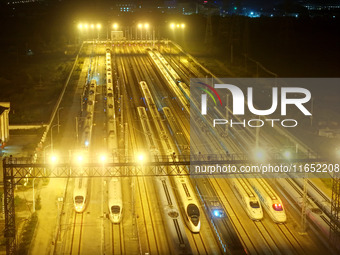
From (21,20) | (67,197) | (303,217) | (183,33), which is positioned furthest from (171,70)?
(21,20)

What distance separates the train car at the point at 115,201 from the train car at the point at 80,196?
1.41 meters

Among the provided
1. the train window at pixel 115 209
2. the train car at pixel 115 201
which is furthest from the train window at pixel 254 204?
the train window at pixel 115 209

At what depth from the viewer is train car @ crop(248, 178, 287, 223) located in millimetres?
26422

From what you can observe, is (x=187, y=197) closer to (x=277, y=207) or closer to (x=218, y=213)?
(x=218, y=213)

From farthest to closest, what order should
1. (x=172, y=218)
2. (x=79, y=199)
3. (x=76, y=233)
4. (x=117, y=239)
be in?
(x=79, y=199)
(x=172, y=218)
(x=76, y=233)
(x=117, y=239)

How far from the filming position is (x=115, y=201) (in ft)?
88.3

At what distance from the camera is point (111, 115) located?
4225 centimetres

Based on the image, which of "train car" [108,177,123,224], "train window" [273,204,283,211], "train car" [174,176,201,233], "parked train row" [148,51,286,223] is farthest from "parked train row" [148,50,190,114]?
"train window" [273,204,283,211]

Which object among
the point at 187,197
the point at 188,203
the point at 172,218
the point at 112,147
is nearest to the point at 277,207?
the point at 188,203

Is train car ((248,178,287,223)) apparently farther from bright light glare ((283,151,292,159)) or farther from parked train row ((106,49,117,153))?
parked train row ((106,49,117,153))

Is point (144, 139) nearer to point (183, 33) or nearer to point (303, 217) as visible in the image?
point (303, 217)

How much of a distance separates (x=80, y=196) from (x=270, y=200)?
10.3 metres

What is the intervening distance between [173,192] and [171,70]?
3094 cm

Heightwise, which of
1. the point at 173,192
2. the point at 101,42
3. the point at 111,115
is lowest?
the point at 173,192
